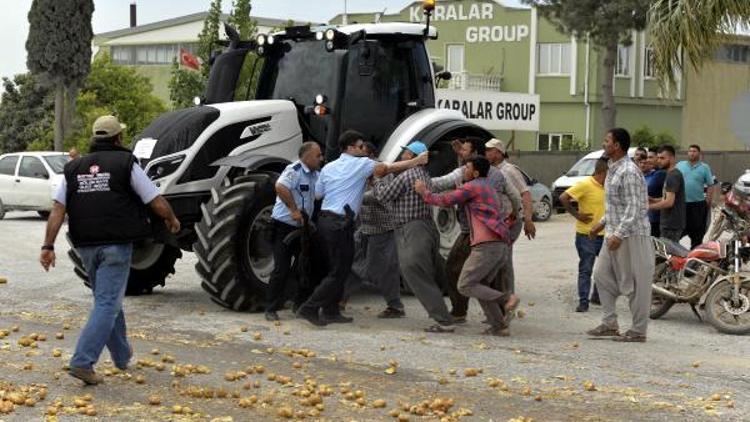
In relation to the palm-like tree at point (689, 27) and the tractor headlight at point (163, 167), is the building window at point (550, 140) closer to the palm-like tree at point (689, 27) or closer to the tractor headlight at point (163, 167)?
the palm-like tree at point (689, 27)

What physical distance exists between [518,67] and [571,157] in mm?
13179

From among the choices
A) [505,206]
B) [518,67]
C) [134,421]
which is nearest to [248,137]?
[505,206]

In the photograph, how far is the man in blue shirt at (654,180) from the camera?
Result: 599 inches

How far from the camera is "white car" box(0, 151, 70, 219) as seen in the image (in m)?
27.7

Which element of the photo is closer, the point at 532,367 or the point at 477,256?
the point at 532,367

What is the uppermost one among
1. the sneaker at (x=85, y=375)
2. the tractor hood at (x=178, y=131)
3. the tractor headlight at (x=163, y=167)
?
the tractor hood at (x=178, y=131)

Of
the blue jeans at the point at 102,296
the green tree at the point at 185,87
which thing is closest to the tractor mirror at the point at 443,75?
the blue jeans at the point at 102,296

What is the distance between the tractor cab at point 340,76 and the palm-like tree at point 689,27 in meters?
4.51

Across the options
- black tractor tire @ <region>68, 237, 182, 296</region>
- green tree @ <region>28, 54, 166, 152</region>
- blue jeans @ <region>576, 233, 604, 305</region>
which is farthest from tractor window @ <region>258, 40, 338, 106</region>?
green tree @ <region>28, 54, 166, 152</region>

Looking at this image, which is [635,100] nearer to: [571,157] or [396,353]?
[571,157]

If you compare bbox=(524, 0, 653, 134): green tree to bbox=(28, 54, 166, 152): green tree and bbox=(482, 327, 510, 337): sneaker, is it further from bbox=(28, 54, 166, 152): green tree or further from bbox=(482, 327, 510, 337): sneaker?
bbox=(482, 327, 510, 337): sneaker

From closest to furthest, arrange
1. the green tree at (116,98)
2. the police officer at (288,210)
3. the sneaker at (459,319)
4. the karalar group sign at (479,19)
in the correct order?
the police officer at (288,210), the sneaker at (459,319), the green tree at (116,98), the karalar group sign at (479,19)

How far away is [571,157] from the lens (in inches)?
1612

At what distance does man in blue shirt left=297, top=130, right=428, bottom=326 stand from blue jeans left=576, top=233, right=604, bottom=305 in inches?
102
